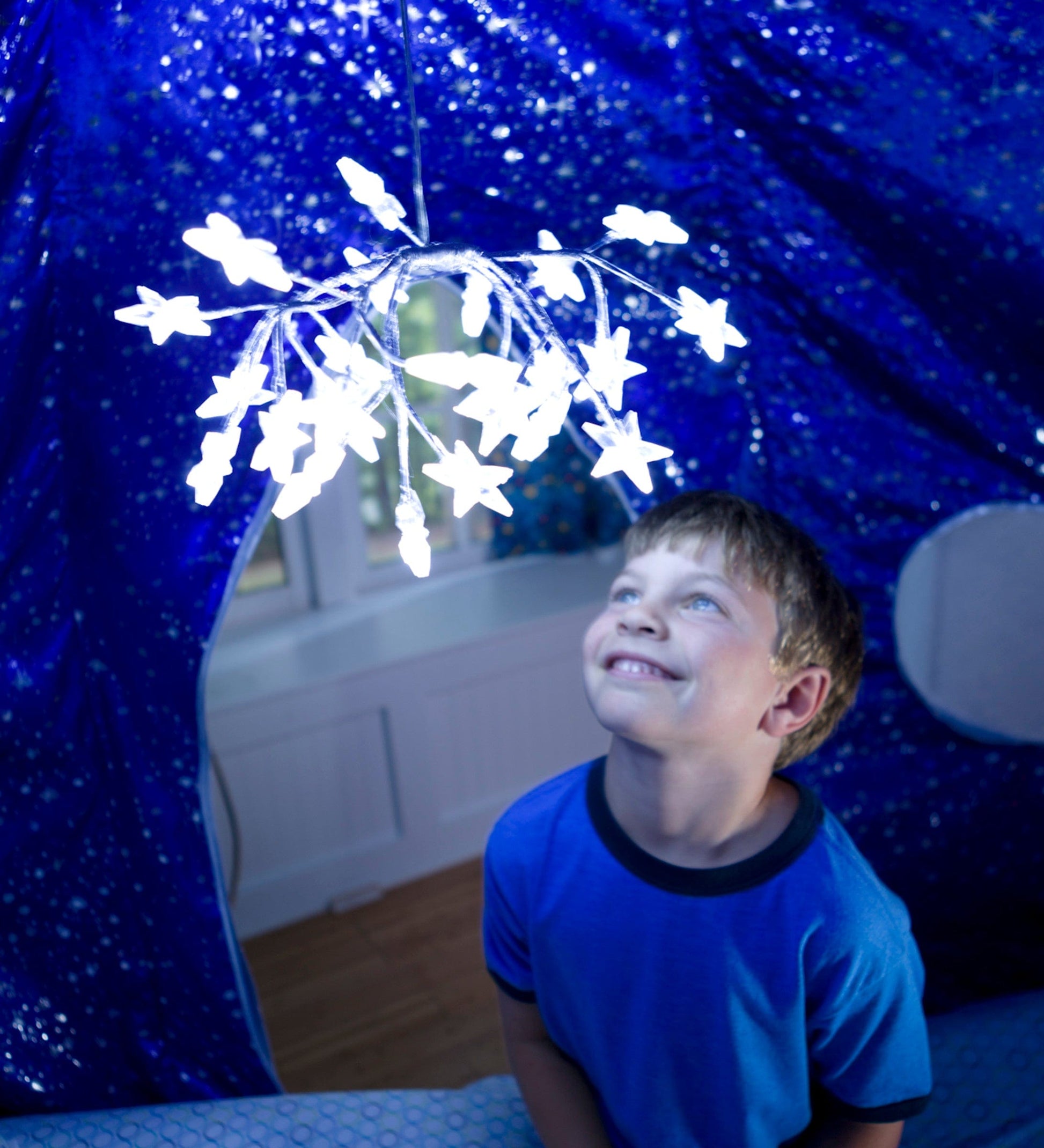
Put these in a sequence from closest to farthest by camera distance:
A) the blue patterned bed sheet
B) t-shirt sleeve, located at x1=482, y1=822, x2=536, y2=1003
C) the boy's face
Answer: the boy's face → t-shirt sleeve, located at x1=482, y1=822, x2=536, y2=1003 → the blue patterned bed sheet

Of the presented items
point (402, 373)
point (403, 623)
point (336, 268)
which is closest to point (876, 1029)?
point (402, 373)

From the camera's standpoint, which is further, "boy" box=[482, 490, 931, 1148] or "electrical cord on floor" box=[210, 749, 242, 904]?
"electrical cord on floor" box=[210, 749, 242, 904]

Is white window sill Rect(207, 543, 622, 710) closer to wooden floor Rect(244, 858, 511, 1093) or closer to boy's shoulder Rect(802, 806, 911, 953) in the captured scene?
wooden floor Rect(244, 858, 511, 1093)

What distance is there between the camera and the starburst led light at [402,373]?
74 centimetres

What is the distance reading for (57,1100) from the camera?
1437 mm

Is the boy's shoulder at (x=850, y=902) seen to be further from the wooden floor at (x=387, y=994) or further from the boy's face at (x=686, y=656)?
the wooden floor at (x=387, y=994)

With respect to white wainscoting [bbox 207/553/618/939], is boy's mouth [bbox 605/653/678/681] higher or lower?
higher

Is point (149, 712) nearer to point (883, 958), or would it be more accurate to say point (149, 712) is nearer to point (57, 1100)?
point (57, 1100)

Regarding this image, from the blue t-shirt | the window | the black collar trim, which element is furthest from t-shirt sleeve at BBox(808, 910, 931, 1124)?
the window

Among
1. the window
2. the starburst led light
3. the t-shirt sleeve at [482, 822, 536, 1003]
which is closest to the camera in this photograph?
the starburst led light

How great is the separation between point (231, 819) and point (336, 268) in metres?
1.47

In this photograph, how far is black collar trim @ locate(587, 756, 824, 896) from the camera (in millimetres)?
1097

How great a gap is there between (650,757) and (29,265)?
89 centimetres

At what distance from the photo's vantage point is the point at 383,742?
261 cm
